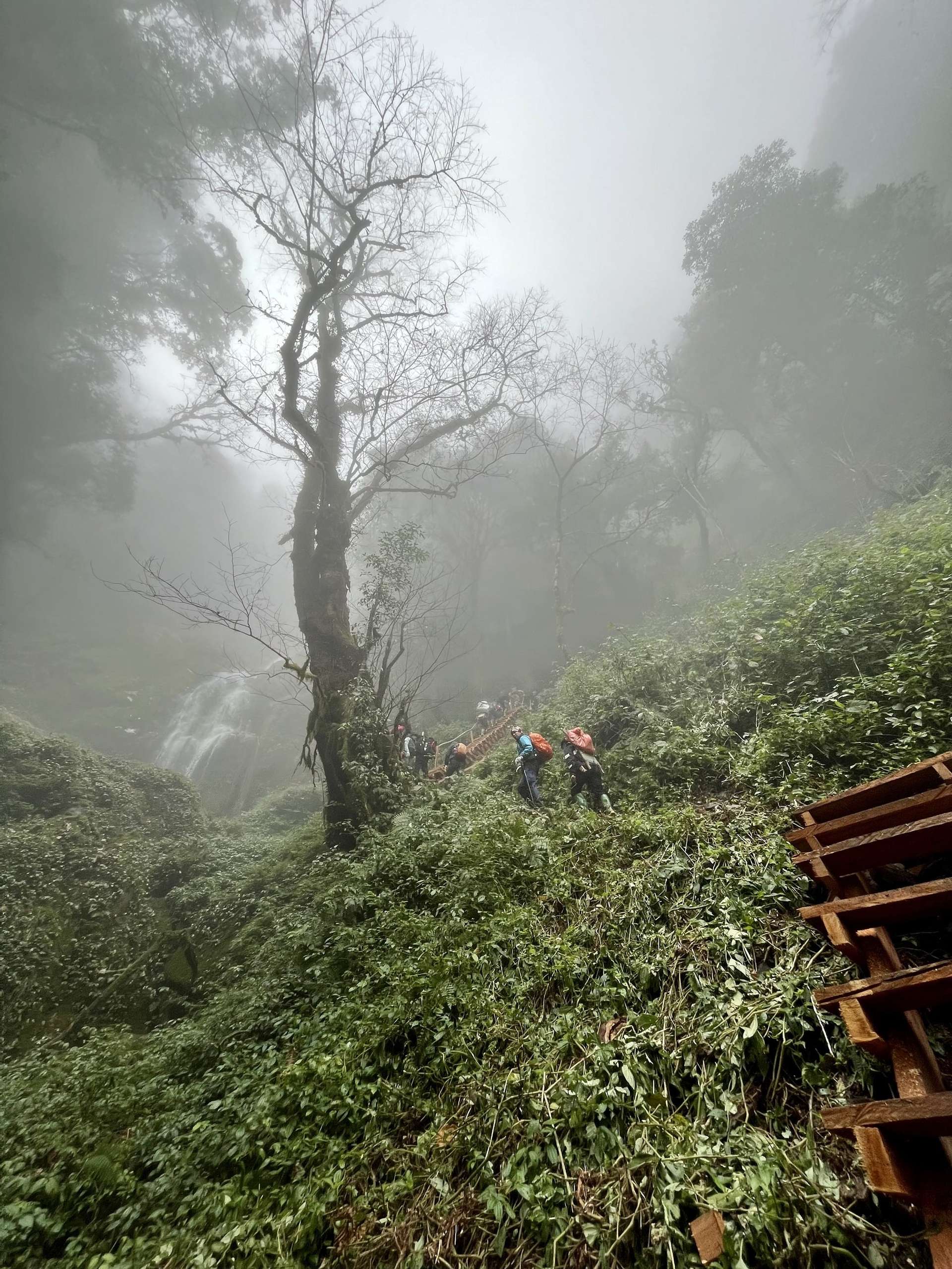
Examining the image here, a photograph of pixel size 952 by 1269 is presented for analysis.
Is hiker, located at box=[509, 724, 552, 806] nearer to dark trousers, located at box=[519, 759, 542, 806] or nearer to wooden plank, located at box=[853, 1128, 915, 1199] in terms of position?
dark trousers, located at box=[519, 759, 542, 806]

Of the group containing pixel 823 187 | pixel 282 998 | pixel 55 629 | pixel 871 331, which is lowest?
pixel 282 998

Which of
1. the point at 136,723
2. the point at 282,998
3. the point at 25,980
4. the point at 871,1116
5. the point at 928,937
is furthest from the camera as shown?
the point at 136,723

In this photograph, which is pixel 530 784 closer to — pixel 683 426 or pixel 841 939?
pixel 841 939

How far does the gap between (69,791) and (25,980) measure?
5.76 meters

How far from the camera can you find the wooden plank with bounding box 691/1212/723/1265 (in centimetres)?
180

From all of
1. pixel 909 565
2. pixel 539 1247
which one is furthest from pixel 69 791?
pixel 909 565

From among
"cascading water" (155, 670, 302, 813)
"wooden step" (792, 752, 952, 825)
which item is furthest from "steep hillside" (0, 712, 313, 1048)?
"cascading water" (155, 670, 302, 813)

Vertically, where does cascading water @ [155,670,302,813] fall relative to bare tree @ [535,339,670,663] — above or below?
below

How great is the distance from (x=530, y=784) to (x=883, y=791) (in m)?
4.96

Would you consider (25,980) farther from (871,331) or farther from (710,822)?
(871,331)

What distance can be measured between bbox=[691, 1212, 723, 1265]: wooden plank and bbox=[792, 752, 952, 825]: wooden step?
95.6 inches

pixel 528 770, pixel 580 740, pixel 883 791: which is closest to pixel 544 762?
pixel 528 770

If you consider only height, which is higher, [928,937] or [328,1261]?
[928,937]

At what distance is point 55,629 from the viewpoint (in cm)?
3000
